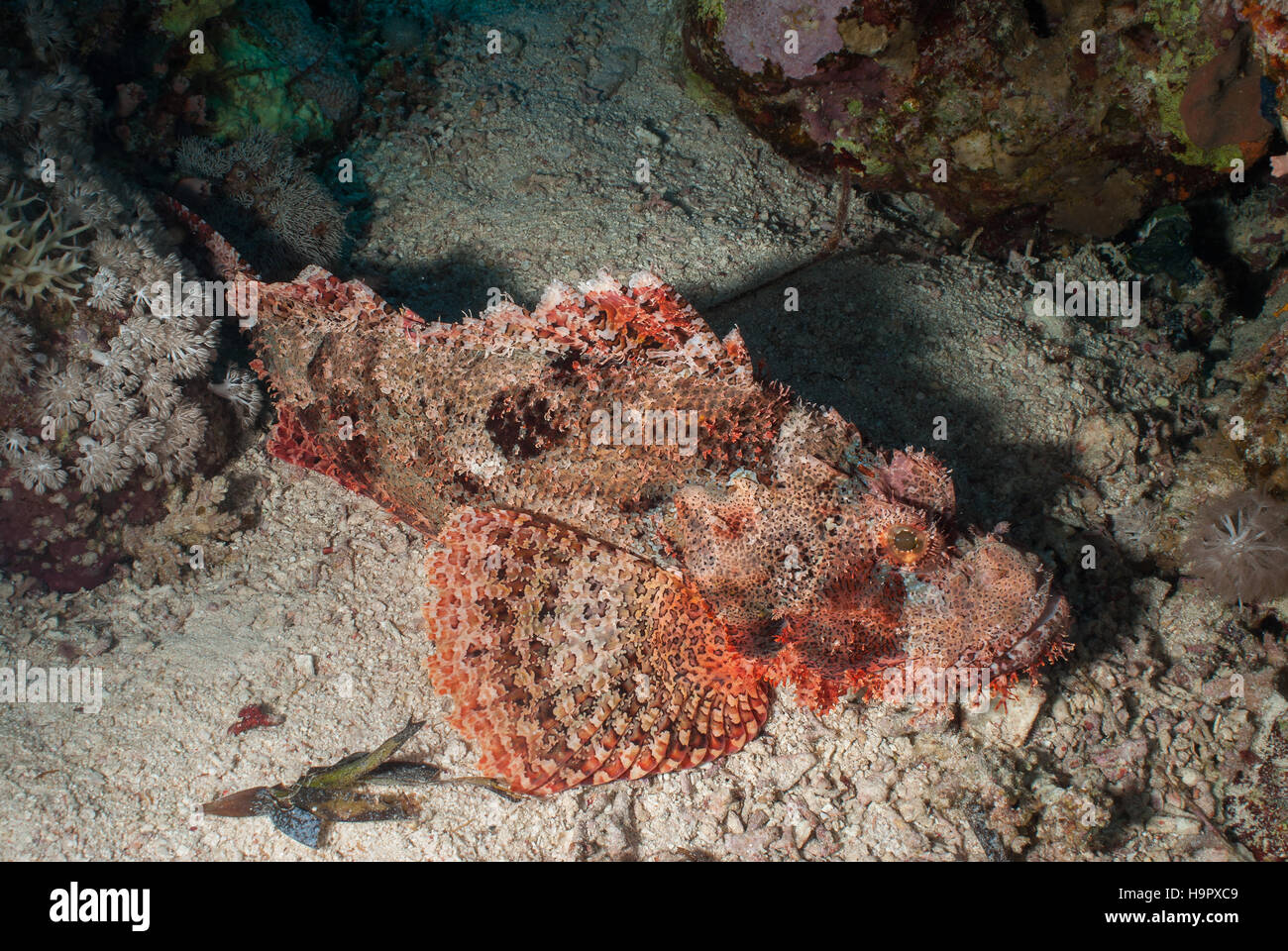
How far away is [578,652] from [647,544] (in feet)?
1.97

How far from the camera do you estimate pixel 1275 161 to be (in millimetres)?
4148

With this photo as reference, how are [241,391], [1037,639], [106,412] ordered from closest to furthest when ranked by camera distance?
[1037,639], [106,412], [241,391]

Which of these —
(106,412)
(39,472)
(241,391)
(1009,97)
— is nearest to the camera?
(39,472)

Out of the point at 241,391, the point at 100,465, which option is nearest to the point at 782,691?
the point at 241,391

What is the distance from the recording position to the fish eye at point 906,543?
2844mm

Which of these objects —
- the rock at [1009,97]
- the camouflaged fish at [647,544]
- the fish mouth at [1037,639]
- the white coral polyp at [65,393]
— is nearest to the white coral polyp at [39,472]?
the white coral polyp at [65,393]

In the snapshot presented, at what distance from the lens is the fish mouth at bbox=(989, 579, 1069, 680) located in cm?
282

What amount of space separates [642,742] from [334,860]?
140cm

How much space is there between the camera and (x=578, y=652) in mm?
3383

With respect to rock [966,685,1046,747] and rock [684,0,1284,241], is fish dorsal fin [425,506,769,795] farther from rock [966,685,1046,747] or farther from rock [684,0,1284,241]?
rock [684,0,1284,241]

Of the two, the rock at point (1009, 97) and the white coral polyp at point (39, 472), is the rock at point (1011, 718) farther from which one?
the white coral polyp at point (39, 472)

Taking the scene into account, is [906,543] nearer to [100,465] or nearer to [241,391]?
[241,391]

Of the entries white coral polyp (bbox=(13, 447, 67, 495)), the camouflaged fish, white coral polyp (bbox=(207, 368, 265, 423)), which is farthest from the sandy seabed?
white coral polyp (bbox=(13, 447, 67, 495))
